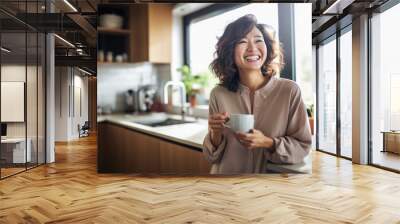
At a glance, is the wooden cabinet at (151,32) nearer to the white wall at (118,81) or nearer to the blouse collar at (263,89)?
the white wall at (118,81)

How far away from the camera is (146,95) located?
3842 millimetres

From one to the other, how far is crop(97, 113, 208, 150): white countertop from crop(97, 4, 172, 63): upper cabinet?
0.58 metres

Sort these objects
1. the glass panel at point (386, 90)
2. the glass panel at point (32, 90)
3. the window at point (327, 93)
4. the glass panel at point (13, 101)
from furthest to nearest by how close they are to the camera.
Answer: the window at point (327, 93)
the glass panel at point (386, 90)
the glass panel at point (32, 90)
the glass panel at point (13, 101)

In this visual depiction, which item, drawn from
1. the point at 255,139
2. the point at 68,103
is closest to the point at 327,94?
the point at 255,139

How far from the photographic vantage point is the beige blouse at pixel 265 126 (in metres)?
3.72

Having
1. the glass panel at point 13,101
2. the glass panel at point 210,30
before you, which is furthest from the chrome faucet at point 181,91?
the glass panel at point 13,101

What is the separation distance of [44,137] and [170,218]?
8.05ft

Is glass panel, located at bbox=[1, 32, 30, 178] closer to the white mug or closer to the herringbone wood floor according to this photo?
the herringbone wood floor

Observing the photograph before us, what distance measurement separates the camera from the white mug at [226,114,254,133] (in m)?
3.70

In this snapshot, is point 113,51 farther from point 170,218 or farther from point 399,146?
point 399,146

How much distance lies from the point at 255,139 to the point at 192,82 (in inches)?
34.1

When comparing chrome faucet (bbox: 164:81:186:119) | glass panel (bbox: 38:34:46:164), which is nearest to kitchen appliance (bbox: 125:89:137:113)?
chrome faucet (bbox: 164:81:186:119)

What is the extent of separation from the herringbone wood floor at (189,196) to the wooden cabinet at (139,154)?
11 centimetres

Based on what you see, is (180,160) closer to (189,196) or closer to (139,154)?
(139,154)
